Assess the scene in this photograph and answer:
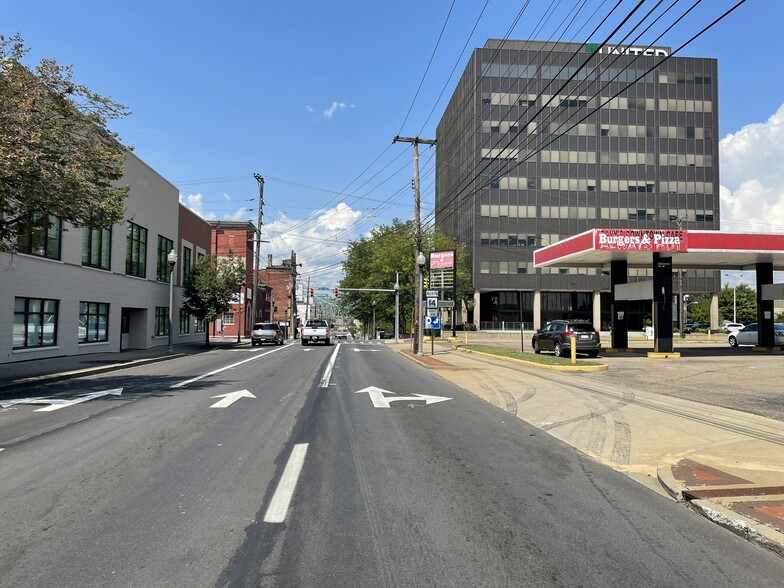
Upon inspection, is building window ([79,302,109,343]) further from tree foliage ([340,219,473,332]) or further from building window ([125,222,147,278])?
tree foliage ([340,219,473,332])

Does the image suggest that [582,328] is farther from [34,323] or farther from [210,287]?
[34,323]

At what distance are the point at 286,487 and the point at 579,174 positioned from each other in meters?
75.8

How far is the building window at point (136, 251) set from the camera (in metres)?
28.4

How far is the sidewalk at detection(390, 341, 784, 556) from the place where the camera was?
4973mm

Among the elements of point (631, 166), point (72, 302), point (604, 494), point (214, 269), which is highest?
point (631, 166)

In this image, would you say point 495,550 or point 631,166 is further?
point 631,166

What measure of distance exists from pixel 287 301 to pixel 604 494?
332 ft

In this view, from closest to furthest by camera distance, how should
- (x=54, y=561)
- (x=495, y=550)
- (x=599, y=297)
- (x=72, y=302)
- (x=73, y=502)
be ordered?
→ (x=54, y=561) < (x=495, y=550) < (x=73, y=502) < (x=72, y=302) < (x=599, y=297)

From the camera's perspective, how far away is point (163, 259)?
110 feet

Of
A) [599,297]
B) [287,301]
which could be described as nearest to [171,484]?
[599,297]

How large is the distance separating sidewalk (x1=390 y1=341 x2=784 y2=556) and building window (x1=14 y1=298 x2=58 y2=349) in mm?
16816

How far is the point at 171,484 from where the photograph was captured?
553cm

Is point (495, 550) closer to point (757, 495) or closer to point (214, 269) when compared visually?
point (757, 495)

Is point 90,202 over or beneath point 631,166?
beneath
